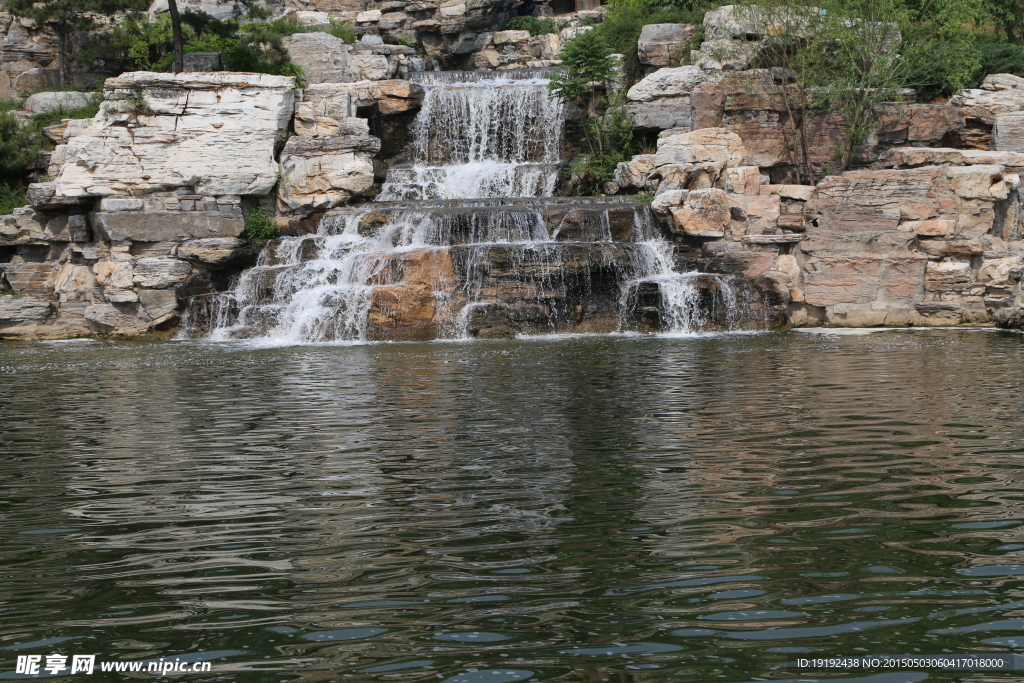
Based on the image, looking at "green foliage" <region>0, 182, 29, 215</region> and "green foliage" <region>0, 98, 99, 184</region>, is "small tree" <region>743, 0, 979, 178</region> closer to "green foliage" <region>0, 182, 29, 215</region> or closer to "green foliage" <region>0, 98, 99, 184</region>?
"green foliage" <region>0, 98, 99, 184</region>

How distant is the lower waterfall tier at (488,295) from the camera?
17.5 metres

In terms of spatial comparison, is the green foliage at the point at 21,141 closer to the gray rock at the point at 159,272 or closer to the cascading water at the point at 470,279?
the gray rock at the point at 159,272

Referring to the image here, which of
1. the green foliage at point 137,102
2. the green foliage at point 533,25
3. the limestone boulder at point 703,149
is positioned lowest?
the limestone boulder at point 703,149

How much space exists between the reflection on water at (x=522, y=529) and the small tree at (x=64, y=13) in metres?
20.0

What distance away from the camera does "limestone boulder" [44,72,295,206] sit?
21219 mm

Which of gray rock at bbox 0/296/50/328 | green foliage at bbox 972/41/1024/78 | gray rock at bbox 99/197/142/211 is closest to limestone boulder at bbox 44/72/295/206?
gray rock at bbox 99/197/142/211

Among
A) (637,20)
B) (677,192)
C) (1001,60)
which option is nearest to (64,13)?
(637,20)

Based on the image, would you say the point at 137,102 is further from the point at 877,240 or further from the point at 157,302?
the point at 877,240

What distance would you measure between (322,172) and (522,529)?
715 inches

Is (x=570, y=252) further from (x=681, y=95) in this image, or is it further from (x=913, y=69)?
(x=913, y=69)

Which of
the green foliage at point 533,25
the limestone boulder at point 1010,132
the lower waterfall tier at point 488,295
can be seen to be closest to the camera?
the lower waterfall tier at point 488,295

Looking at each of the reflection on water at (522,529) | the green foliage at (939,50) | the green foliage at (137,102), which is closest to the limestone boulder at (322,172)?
the green foliage at (137,102)

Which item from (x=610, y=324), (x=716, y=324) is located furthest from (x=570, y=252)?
(x=716, y=324)

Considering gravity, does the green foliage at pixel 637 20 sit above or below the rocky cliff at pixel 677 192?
above
